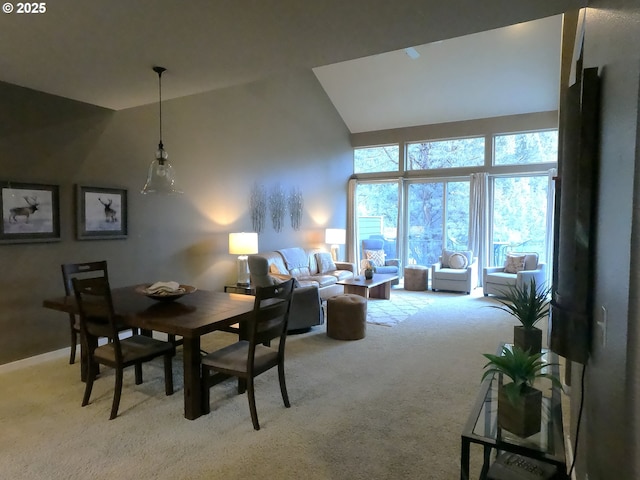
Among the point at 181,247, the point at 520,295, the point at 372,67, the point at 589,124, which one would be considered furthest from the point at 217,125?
the point at 589,124

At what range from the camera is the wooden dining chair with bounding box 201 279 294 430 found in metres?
2.53

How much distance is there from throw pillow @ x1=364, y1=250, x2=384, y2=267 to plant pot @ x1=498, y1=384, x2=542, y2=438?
640 centimetres

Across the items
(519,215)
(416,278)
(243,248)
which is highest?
(519,215)

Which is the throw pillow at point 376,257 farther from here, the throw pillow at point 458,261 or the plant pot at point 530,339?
the plant pot at point 530,339

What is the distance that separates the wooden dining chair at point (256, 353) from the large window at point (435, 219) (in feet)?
20.7

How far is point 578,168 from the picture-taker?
1500mm

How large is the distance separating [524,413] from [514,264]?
6.14 m

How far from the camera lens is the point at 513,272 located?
276 inches

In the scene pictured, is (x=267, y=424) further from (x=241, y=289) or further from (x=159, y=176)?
(x=241, y=289)

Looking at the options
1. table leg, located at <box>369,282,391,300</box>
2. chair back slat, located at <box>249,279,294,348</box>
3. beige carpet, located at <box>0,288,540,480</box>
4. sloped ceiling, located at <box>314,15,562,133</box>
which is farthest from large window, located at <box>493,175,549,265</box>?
chair back slat, located at <box>249,279,294,348</box>

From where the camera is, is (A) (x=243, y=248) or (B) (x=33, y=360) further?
(A) (x=243, y=248)

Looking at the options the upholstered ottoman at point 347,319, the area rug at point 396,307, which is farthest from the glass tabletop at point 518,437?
the area rug at point 396,307

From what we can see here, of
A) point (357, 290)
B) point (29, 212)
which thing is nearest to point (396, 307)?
point (357, 290)

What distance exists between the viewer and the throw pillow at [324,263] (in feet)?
23.4
